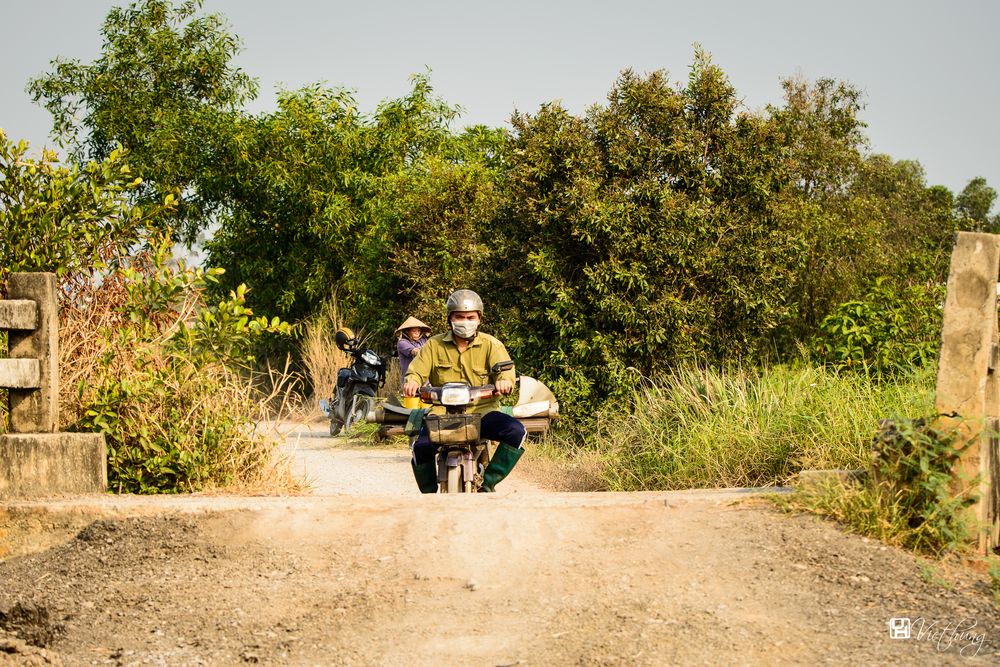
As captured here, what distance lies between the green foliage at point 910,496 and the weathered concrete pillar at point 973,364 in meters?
0.10

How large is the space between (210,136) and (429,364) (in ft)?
64.3

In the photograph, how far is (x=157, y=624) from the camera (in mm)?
5508

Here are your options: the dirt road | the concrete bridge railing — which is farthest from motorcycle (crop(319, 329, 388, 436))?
the dirt road

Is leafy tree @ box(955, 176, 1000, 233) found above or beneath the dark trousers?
above

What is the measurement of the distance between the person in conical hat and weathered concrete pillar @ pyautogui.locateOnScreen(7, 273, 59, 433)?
9.08m

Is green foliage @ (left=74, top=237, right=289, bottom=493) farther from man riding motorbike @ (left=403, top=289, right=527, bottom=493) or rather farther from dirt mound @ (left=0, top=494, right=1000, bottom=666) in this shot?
man riding motorbike @ (left=403, top=289, right=527, bottom=493)

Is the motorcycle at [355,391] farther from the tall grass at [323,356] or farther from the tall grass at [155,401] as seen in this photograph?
the tall grass at [155,401]

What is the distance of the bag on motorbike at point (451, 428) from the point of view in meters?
7.68

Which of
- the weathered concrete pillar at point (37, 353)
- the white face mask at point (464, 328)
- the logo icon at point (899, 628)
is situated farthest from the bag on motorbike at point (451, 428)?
the logo icon at point (899, 628)

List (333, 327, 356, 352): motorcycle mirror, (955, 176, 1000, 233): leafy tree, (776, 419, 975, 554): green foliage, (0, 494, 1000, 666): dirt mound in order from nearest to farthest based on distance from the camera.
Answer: (0, 494, 1000, 666): dirt mound
(776, 419, 975, 554): green foliage
(333, 327, 356, 352): motorcycle mirror
(955, 176, 1000, 233): leafy tree

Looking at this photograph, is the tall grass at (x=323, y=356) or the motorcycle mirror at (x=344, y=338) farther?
the tall grass at (x=323, y=356)

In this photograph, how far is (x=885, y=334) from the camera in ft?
39.2

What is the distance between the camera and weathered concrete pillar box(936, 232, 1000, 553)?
20.3 ft

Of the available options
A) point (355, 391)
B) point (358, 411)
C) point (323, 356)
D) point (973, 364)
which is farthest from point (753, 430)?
point (323, 356)
